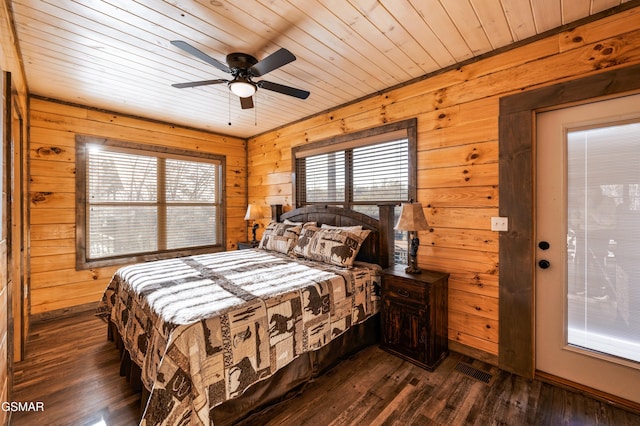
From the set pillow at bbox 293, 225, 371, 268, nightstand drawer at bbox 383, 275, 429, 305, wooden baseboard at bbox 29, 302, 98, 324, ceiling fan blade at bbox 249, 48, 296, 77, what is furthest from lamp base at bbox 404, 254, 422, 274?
wooden baseboard at bbox 29, 302, 98, 324

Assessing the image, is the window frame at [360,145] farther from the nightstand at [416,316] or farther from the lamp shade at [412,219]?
the nightstand at [416,316]

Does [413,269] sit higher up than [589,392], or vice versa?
[413,269]

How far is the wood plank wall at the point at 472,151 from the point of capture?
1965 mm

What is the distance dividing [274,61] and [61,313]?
12.7 ft

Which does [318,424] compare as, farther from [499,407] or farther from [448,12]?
[448,12]

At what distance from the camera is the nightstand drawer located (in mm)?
2266

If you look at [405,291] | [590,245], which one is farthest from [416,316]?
[590,245]

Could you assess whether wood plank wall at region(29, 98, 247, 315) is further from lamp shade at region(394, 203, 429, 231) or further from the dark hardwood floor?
lamp shade at region(394, 203, 429, 231)

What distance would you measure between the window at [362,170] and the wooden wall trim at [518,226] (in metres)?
0.79

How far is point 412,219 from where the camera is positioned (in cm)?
238

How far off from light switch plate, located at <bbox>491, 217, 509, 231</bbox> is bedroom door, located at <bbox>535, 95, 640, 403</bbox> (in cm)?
21

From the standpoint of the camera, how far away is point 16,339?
7.58ft

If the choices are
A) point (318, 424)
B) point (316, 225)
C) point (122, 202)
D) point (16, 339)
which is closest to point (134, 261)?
point (122, 202)
